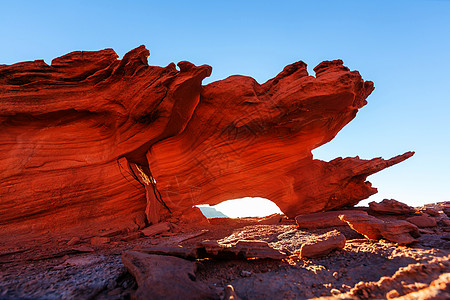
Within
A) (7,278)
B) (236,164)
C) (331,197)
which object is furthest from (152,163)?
(331,197)

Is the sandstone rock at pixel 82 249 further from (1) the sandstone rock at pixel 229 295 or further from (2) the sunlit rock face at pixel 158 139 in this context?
(1) the sandstone rock at pixel 229 295

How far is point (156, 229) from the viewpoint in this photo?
9.41 m

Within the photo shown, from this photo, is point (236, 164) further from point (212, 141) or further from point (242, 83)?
point (242, 83)

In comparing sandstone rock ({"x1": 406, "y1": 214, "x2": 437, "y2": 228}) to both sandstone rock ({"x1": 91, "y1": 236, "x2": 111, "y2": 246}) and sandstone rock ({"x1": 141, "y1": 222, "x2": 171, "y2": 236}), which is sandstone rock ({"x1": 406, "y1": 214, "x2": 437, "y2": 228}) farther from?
sandstone rock ({"x1": 91, "y1": 236, "x2": 111, "y2": 246})

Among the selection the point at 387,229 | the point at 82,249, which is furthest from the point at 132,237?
the point at 387,229

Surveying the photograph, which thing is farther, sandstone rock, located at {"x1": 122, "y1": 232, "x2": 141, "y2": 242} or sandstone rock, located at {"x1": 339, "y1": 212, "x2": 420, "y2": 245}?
sandstone rock, located at {"x1": 122, "y1": 232, "x2": 141, "y2": 242}

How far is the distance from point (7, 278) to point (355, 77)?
13.9m

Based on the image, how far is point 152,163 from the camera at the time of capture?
11.6 metres

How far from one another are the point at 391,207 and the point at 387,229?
14.5 feet

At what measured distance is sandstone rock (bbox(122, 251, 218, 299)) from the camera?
343cm

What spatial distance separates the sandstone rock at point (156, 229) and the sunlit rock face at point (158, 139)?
2.72ft

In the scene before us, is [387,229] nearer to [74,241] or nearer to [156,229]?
[156,229]

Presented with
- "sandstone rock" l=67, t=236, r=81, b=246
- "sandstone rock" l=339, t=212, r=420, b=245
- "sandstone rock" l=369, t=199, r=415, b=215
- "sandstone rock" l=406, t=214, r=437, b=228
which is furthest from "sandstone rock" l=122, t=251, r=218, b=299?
"sandstone rock" l=369, t=199, r=415, b=215

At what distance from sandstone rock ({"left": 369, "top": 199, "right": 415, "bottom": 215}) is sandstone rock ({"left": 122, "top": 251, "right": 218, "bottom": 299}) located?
9091 mm
